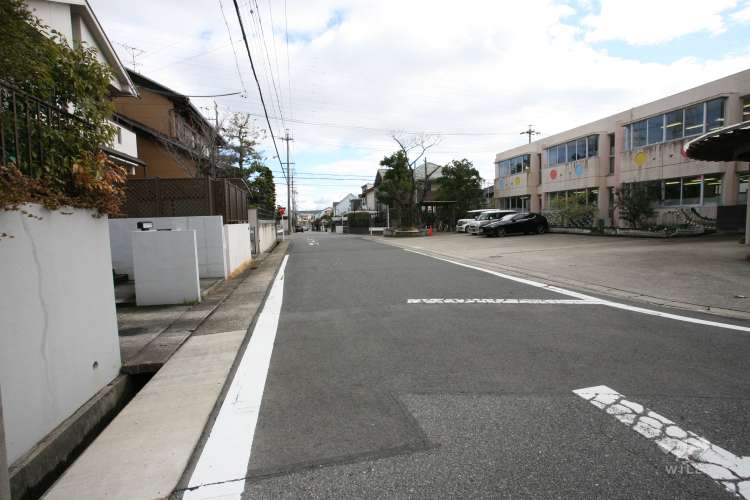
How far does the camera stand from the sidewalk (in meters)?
2.43

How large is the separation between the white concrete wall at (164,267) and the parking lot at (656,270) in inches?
300

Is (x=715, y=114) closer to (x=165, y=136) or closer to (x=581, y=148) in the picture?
(x=581, y=148)

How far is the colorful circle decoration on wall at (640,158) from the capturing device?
21984mm

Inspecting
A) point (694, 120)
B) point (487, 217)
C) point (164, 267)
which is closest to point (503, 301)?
point (164, 267)

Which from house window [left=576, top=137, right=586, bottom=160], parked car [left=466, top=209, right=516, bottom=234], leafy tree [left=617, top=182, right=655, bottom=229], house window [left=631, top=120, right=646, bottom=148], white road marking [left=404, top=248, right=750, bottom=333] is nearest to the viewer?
white road marking [left=404, top=248, right=750, bottom=333]

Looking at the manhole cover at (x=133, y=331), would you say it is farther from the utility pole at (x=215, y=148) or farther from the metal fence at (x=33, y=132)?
the utility pole at (x=215, y=148)

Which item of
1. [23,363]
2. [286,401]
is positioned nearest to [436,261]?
[286,401]

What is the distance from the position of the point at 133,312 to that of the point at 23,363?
14.3 feet

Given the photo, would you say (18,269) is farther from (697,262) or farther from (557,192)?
(557,192)

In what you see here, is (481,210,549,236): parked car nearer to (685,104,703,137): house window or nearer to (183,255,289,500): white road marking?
(685,104,703,137): house window

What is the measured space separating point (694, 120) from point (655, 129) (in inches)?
88.7

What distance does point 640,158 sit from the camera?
2222 centimetres

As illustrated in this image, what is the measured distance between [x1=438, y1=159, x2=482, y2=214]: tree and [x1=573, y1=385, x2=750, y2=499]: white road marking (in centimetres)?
3483

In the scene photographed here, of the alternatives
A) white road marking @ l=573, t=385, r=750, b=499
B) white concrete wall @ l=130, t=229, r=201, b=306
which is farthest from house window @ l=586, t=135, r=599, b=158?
white road marking @ l=573, t=385, r=750, b=499
